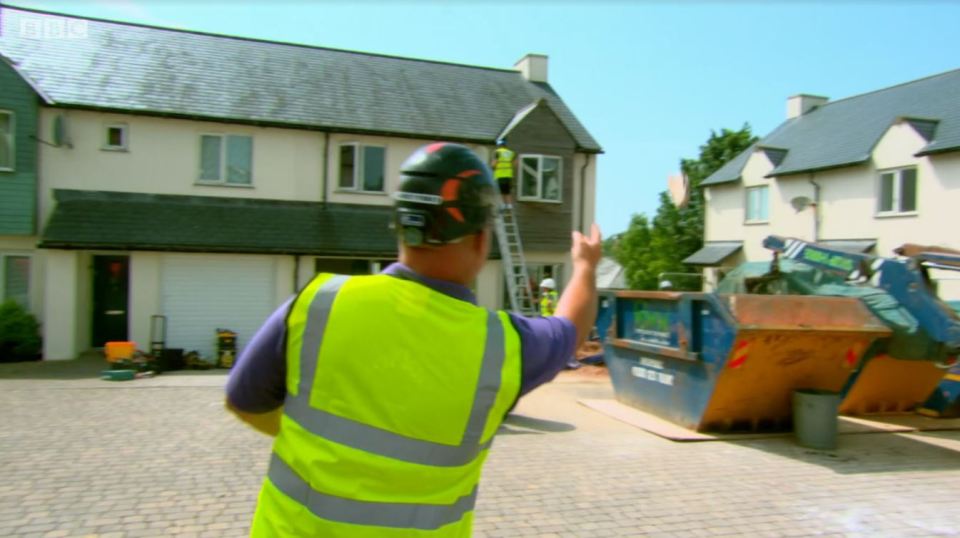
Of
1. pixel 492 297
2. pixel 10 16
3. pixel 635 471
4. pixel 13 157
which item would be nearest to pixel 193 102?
pixel 13 157

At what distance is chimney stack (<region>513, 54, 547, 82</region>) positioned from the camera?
74.3ft

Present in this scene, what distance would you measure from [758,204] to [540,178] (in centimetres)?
1111

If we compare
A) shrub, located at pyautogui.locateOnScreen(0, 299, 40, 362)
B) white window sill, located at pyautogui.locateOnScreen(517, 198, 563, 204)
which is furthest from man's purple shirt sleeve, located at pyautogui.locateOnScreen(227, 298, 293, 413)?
white window sill, located at pyautogui.locateOnScreen(517, 198, 563, 204)

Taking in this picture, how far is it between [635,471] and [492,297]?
1146 cm

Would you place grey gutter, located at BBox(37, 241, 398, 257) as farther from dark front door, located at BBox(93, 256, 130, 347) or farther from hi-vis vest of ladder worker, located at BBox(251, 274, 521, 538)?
hi-vis vest of ladder worker, located at BBox(251, 274, 521, 538)

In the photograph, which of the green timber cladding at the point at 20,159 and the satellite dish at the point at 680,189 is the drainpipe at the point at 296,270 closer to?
the green timber cladding at the point at 20,159

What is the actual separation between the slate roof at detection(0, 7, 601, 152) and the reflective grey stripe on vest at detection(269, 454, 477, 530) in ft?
54.2

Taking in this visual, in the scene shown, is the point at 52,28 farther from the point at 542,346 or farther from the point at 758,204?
the point at 758,204

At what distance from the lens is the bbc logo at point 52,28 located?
1745 cm

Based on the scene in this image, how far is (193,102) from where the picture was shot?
17000mm

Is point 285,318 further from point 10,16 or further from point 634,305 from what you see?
point 10,16

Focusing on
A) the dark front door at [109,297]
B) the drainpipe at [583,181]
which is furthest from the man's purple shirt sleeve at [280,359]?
the drainpipe at [583,181]

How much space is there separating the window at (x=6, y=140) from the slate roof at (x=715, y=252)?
21.8 meters

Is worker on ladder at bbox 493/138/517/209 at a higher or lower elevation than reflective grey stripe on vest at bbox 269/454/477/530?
higher
